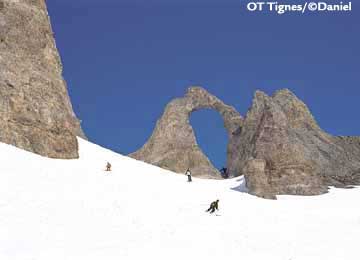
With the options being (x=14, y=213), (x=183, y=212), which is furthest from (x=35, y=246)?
(x=183, y=212)

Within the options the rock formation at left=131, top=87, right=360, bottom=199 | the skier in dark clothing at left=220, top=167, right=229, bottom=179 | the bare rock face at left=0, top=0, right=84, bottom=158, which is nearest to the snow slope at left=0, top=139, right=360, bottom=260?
the bare rock face at left=0, top=0, right=84, bottom=158

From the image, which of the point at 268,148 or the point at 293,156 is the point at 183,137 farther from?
the point at 293,156

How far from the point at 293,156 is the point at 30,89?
2065cm

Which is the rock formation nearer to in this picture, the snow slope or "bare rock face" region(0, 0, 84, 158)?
the snow slope

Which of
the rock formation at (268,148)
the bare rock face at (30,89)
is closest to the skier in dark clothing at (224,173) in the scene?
the rock formation at (268,148)

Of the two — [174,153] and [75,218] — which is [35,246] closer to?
[75,218]

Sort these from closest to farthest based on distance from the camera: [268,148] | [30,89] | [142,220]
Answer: [142,220]
[30,89]
[268,148]

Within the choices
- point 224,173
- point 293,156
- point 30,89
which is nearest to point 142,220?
point 30,89

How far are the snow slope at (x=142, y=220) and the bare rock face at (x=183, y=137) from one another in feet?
99.3

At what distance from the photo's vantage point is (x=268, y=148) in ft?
140

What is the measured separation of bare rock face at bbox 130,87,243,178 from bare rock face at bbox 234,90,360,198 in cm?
480

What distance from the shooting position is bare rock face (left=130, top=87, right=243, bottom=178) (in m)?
66.1

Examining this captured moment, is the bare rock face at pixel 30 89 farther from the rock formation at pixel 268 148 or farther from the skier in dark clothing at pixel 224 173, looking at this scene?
the skier in dark clothing at pixel 224 173

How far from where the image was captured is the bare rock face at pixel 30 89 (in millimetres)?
35969
